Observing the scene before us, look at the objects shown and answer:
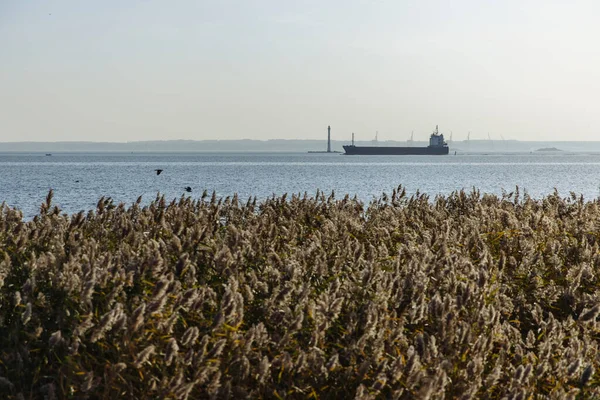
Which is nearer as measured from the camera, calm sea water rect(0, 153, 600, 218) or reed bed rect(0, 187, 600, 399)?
reed bed rect(0, 187, 600, 399)

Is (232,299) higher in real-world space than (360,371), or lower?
higher

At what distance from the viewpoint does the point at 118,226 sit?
8.08 metres

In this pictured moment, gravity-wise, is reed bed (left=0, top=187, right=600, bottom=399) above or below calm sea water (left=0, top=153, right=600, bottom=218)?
above

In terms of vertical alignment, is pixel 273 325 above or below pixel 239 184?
above

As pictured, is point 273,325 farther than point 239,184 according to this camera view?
No

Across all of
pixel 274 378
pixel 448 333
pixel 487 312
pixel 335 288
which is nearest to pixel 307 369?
pixel 274 378

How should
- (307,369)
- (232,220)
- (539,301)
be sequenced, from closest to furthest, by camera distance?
1. (307,369)
2. (539,301)
3. (232,220)

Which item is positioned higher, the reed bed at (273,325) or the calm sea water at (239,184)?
the reed bed at (273,325)

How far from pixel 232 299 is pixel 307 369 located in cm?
68

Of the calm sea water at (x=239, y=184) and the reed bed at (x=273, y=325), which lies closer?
the reed bed at (x=273, y=325)

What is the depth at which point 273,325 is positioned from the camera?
5324mm

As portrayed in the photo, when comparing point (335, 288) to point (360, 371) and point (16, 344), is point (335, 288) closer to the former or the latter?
point (360, 371)

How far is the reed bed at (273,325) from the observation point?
4.64 meters

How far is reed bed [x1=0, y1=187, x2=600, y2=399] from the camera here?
4637mm
